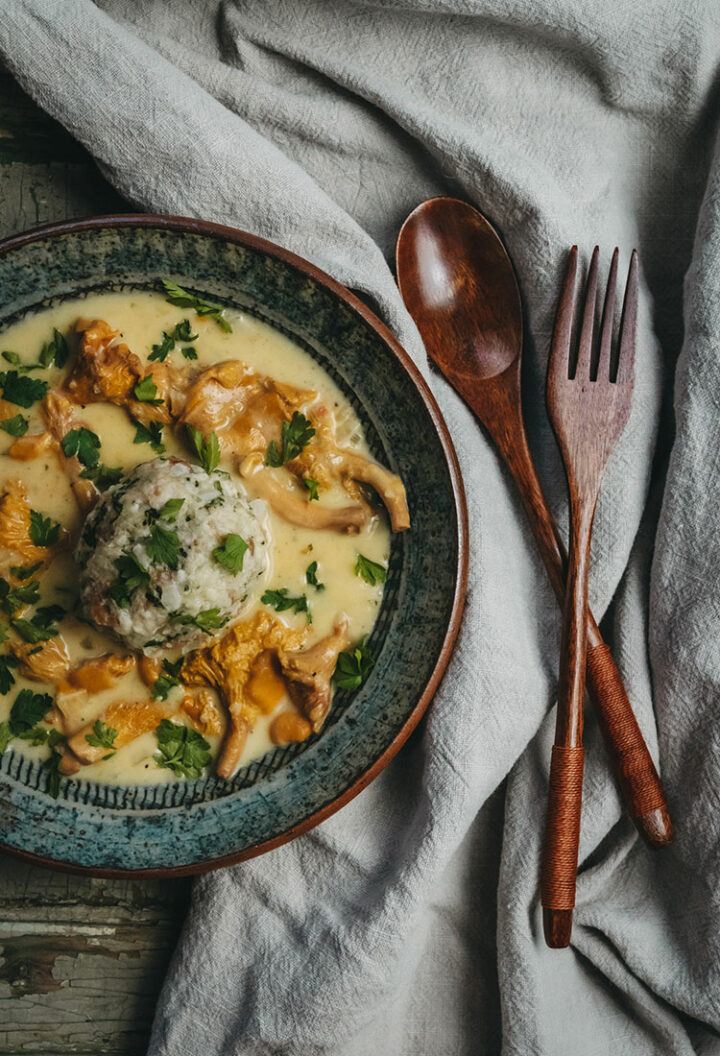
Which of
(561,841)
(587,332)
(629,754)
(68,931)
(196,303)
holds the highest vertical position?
(587,332)

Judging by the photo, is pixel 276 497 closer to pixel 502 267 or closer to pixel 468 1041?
pixel 502 267

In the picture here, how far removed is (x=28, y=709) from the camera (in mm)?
2320

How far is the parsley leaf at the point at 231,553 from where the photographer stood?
223 centimetres

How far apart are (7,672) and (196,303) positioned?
107cm

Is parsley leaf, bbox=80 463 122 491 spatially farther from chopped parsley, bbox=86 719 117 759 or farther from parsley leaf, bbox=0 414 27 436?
chopped parsley, bbox=86 719 117 759

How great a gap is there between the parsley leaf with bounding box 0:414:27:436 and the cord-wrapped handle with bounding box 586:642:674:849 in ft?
5.20

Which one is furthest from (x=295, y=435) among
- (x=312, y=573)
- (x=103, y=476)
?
(x=103, y=476)

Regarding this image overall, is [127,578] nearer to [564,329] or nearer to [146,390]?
[146,390]

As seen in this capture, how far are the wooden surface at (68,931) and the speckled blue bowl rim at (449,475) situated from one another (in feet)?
1.11

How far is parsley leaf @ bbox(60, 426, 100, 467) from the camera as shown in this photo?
234 cm

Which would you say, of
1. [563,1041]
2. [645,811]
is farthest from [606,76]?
[563,1041]

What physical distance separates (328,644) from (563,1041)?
1253 millimetres

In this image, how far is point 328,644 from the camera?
236 cm

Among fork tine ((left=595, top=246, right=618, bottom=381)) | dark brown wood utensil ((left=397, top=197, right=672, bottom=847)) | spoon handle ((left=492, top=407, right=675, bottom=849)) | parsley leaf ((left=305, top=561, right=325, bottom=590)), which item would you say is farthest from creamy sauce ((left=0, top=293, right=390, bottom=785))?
fork tine ((left=595, top=246, right=618, bottom=381))
